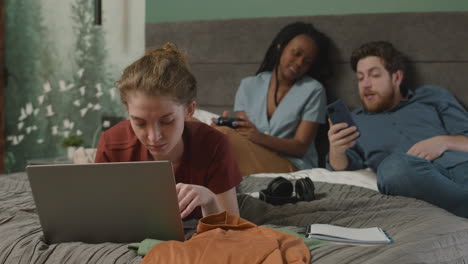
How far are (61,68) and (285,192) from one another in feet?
8.24

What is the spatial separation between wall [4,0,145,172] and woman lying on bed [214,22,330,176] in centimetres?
104

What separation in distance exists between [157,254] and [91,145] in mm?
2738

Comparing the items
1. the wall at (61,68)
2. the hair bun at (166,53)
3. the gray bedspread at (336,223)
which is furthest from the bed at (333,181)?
the hair bun at (166,53)

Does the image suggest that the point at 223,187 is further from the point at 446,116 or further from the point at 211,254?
the point at 446,116

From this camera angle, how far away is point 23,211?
159 centimetres

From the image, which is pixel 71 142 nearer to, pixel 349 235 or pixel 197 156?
pixel 197 156

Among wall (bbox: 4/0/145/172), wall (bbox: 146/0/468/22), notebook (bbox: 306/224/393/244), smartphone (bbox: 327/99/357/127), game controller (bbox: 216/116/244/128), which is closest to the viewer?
notebook (bbox: 306/224/393/244)

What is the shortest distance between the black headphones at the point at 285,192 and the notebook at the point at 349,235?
0.42 metres

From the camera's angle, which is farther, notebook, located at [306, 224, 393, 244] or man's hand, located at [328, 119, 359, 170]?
Result: man's hand, located at [328, 119, 359, 170]

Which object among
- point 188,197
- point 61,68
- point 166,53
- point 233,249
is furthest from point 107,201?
point 61,68

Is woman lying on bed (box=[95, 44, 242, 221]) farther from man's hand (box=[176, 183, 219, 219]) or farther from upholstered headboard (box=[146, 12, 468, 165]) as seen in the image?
upholstered headboard (box=[146, 12, 468, 165])

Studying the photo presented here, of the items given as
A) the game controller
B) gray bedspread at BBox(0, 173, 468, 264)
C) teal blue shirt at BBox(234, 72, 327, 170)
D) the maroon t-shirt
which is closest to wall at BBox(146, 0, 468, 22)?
teal blue shirt at BBox(234, 72, 327, 170)

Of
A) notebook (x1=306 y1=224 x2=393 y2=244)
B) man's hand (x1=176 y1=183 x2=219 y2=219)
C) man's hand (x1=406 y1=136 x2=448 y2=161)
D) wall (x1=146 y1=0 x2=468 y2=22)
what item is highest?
wall (x1=146 y1=0 x2=468 y2=22)

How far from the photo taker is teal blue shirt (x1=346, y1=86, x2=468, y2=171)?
94.0 inches
